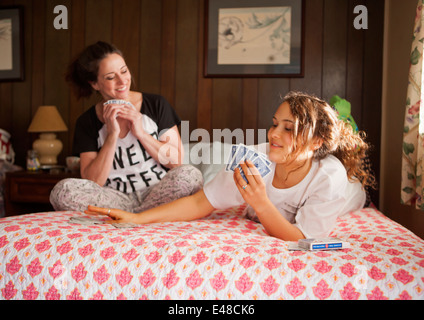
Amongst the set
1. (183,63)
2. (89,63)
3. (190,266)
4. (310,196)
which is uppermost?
(183,63)

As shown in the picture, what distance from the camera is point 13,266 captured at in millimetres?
1273

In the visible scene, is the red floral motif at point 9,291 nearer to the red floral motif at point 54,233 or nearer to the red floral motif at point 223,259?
the red floral motif at point 54,233

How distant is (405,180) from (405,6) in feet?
3.72

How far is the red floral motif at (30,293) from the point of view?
1223mm

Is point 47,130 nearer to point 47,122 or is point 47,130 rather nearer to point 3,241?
point 47,122

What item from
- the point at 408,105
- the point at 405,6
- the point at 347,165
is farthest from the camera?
the point at 405,6

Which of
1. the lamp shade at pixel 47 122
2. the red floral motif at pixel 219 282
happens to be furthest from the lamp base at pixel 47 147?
the red floral motif at pixel 219 282

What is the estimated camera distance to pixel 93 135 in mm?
2148

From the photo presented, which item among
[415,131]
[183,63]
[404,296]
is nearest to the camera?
[404,296]

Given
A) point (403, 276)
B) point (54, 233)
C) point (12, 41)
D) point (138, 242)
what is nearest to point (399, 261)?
point (403, 276)

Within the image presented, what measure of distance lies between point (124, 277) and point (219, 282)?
27 cm
